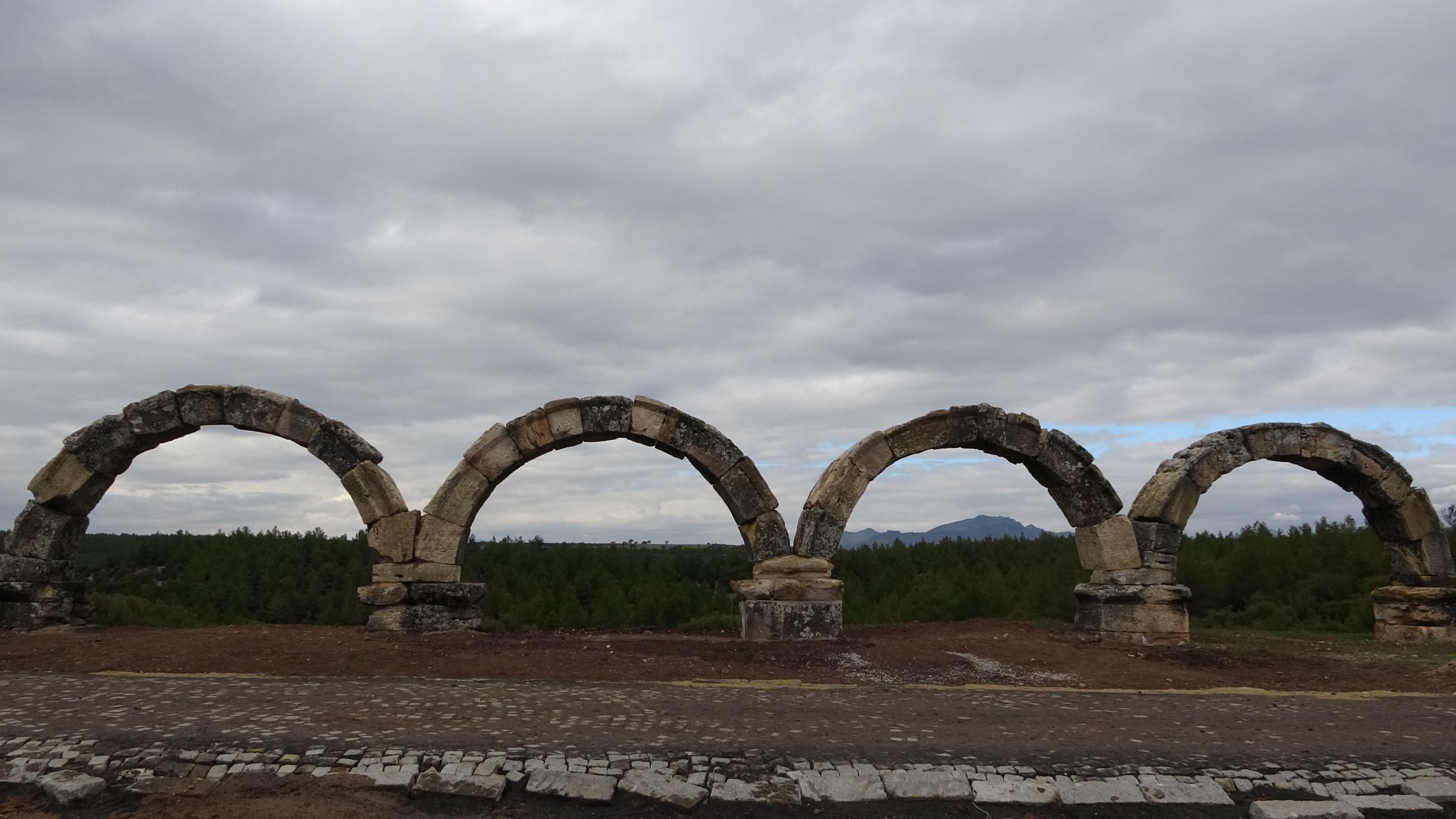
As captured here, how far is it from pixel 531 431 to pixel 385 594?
219cm

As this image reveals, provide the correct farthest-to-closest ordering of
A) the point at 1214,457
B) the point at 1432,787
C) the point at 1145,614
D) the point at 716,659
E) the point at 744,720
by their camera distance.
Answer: the point at 1214,457 < the point at 1145,614 < the point at 716,659 < the point at 744,720 < the point at 1432,787

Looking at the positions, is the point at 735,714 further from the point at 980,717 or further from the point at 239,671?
the point at 239,671

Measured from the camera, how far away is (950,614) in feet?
50.9

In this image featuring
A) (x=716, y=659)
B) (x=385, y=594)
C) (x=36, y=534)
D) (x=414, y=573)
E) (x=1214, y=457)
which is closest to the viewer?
(x=716, y=659)

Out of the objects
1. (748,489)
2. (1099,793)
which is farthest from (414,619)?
(1099,793)

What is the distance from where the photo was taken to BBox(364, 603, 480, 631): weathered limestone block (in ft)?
32.9

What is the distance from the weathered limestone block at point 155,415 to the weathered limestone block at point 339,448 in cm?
154

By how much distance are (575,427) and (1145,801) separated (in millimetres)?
6813

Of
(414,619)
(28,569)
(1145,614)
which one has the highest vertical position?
(28,569)

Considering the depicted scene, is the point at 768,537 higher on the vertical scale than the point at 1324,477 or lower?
lower

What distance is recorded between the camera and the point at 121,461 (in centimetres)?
1091

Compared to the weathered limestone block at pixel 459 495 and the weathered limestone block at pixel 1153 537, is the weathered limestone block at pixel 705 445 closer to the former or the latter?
the weathered limestone block at pixel 459 495

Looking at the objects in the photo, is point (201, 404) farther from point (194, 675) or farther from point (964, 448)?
point (964, 448)

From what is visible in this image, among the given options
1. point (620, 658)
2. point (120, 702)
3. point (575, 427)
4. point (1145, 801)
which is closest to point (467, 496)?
point (575, 427)
